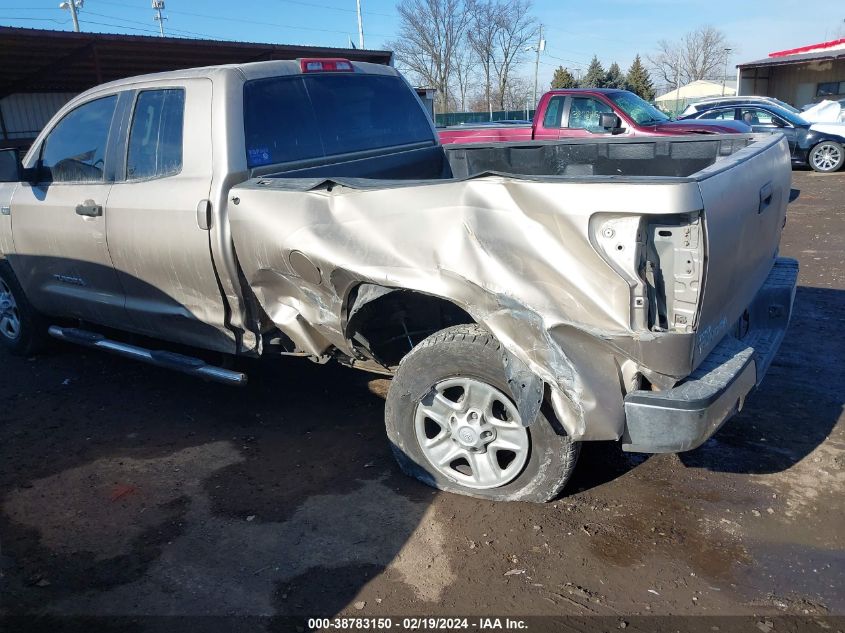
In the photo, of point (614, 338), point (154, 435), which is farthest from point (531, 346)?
point (154, 435)

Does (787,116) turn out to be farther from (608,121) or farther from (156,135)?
(156,135)

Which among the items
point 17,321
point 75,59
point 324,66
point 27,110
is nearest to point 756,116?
point 324,66

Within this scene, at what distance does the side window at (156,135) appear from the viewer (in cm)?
402

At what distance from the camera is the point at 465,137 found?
1175 centimetres

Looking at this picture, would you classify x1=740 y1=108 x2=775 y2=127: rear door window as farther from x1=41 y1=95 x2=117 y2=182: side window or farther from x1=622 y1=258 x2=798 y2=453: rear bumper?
x1=41 y1=95 x2=117 y2=182: side window

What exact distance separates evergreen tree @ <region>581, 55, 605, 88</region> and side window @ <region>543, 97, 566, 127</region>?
1564 inches

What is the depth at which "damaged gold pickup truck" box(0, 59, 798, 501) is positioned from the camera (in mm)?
2666

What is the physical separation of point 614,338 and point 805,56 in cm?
3189

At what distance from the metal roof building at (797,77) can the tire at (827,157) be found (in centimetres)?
1568

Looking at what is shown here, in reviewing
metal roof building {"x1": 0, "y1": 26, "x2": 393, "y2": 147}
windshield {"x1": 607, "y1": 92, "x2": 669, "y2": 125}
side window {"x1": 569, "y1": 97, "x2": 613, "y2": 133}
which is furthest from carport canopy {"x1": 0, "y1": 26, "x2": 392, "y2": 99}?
windshield {"x1": 607, "y1": 92, "x2": 669, "y2": 125}

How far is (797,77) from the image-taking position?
100 ft

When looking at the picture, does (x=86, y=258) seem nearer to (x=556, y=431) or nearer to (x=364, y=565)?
(x=364, y=565)

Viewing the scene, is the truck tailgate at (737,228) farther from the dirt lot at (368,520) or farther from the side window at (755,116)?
the side window at (755,116)

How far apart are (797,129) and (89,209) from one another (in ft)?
50.5
